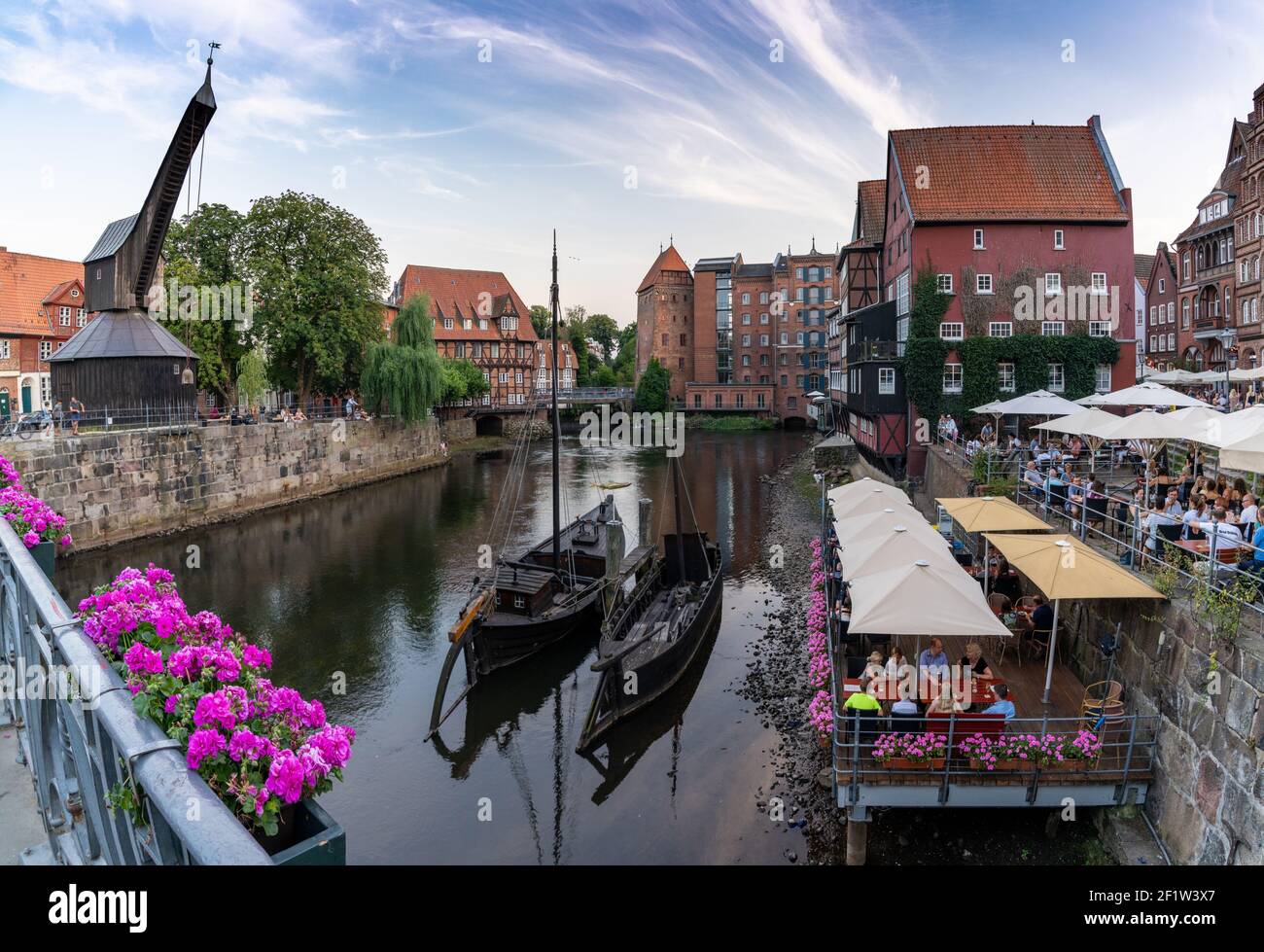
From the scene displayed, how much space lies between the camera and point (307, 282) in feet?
146

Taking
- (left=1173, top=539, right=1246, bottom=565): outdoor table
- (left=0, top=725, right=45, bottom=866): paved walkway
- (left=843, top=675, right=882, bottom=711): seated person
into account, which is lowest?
(left=843, top=675, right=882, bottom=711): seated person

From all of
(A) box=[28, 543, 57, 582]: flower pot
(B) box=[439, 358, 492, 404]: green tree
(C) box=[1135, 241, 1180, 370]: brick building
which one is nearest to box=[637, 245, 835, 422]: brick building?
(B) box=[439, 358, 492, 404]: green tree

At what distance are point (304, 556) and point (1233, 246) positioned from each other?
164 feet

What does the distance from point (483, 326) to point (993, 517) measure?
7281cm

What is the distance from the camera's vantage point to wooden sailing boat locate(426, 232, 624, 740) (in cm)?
1694

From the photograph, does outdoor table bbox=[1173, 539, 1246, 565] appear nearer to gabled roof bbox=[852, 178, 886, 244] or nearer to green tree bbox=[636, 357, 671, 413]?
gabled roof bbox=[852, 178, 886, 244]

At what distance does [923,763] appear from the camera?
32.3 ft

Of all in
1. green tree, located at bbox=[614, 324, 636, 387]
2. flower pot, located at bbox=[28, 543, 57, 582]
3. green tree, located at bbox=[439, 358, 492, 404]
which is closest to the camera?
flower pot, located at bbox=[28, 543, 57, 582]

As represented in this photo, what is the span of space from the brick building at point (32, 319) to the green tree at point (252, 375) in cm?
856

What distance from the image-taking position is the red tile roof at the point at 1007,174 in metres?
34.3

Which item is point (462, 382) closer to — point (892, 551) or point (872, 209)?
point (872, 209)

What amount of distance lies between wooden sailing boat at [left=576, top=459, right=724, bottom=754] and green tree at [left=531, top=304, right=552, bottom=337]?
8977 centimetres

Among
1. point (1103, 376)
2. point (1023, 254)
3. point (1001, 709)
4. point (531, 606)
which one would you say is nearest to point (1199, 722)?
point (1001, 709)
